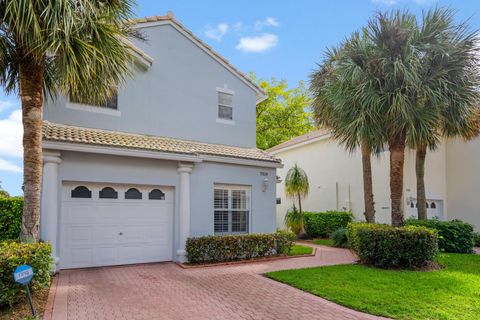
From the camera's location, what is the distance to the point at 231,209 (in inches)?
563

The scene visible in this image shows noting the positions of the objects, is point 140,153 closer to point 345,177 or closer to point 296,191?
point 296,191

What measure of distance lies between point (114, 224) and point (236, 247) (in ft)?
14.0

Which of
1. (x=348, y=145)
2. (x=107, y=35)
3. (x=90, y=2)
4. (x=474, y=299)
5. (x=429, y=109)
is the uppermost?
(x=90, y=2)

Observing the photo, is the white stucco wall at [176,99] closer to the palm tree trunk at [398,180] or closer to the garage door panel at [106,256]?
the garage door panel at [106,256]

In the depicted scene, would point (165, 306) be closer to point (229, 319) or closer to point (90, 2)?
point (229, 319)

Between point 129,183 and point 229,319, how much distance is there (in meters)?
6.67

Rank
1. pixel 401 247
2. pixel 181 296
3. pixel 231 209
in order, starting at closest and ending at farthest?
1. pixel 181 296
2. pixel 401 247
3. pixel 231 209

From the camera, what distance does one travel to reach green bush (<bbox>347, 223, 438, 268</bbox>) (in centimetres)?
1169

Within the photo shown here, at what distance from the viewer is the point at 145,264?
12250 mm

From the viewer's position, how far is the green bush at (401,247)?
1169 cm

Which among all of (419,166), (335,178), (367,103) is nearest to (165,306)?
(367,103)

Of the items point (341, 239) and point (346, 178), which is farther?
point (346, 178)

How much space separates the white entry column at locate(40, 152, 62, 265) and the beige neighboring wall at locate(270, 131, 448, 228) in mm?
15228

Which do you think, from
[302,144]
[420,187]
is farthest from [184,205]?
[302,144]
